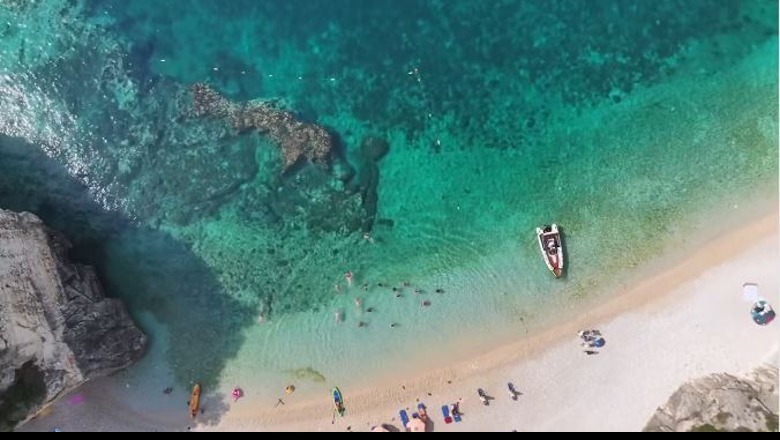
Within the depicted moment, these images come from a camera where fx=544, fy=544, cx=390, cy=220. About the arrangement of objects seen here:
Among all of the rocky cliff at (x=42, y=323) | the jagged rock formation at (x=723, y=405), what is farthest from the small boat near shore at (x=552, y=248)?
the rocky cliff at (x=42, y=323)

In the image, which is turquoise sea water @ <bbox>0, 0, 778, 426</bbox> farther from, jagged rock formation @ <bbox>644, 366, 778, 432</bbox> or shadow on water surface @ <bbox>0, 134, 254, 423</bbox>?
jagged rock formation @ <bbox>644, 366, 778, 432</bbox>

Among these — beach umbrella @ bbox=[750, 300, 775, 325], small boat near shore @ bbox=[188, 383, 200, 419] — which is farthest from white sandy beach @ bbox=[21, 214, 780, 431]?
small boat near shore @ bbox=[188, 383, 200, 419]

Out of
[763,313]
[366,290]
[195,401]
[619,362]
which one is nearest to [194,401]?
[195,401]

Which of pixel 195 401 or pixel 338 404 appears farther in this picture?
pixel 195 401

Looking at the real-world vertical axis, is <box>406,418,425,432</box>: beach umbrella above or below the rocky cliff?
below

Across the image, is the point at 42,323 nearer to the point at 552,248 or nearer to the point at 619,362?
the point at 552,248

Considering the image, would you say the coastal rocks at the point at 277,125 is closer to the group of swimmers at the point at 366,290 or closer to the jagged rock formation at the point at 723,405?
the group of swimmers at the point at 366,290

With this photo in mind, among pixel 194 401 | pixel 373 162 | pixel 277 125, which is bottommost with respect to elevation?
pixel 194 401
